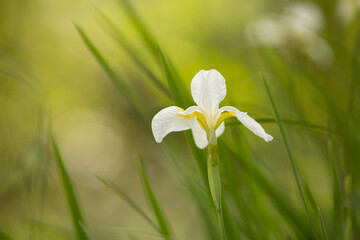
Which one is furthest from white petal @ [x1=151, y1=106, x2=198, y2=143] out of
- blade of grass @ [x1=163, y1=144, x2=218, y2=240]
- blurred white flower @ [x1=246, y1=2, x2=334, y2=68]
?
blurred white flower @ [x1=246, y1=2, x2=334, y2=68]

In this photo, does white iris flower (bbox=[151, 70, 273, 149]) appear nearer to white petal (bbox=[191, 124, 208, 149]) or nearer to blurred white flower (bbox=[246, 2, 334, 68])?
white petal (bbox=[191, 124, 208, 149])

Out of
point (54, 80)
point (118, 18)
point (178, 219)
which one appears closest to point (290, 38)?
point (178, 219)

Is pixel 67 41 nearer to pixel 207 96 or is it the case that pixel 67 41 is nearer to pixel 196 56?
pixel 196 56

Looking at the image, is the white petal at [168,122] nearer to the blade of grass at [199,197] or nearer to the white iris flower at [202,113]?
the white iris flower at [202,113]

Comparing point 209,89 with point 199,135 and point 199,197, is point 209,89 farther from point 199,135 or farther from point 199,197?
point 199,197

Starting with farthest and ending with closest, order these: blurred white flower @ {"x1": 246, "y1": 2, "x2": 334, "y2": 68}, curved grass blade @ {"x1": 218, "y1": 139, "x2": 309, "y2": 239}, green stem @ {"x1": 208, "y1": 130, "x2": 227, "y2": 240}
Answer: blurred white flower @ {"x1": 246, "y1": 2, "x2": 334, "y2": 68}, curved grass blade @ {"x1": 218, "y1": 139, "x2": 309, "y2": 239}, green stem @ {"x1": 208, "y1": 130, "x2": 227, "y2": 240}

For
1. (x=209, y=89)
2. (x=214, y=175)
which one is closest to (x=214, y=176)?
(x=214, y=175)

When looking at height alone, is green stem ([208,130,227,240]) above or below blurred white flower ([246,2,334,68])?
below

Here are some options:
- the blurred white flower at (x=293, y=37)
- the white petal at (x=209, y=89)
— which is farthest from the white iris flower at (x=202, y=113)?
the blurred white flower at (x=293, y=37)

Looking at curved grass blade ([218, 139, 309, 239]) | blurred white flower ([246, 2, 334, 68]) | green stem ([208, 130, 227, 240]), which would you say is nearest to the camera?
green stem ([208, 130, 227, 240])
